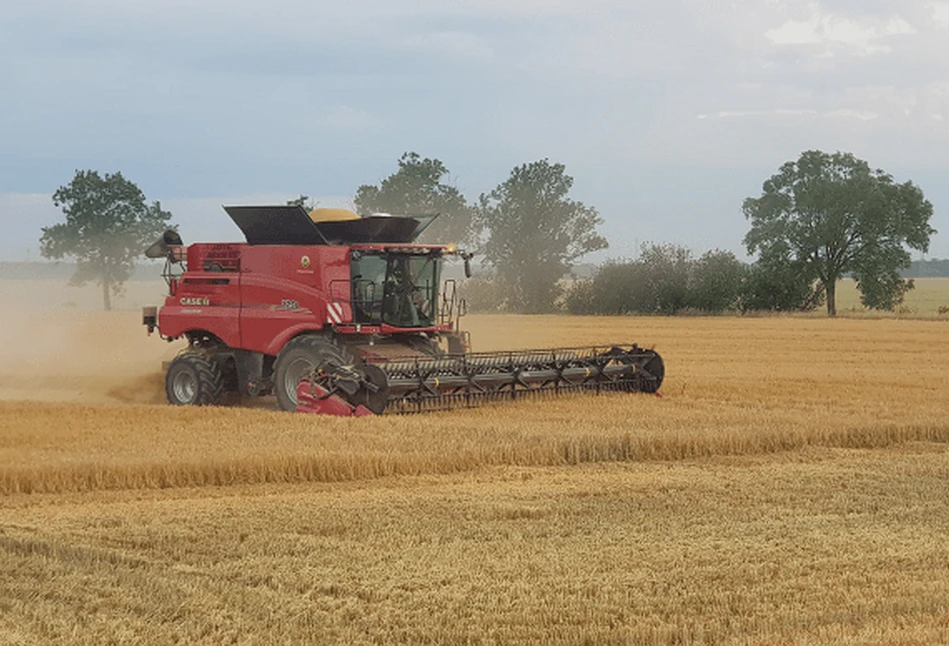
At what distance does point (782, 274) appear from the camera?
4431cm

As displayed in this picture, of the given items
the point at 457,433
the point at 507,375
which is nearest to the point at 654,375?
the point at 507,375

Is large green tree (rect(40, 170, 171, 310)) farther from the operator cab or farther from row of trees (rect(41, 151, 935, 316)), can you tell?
the operator cab

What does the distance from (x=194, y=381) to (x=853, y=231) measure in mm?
35284

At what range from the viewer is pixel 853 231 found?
45.0 metres

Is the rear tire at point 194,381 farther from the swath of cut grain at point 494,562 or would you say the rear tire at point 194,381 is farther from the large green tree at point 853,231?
the large green tree at point 853,231

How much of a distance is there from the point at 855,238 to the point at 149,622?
42852mm

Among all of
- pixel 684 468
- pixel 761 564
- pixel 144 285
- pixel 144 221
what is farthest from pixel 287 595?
pixel 144 285

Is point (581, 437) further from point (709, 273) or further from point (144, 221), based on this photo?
point (144, 221)

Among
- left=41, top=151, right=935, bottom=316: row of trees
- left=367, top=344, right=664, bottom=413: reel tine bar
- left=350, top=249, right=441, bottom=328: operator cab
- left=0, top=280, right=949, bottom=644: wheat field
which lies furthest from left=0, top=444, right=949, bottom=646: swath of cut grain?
left=41, top=151, right=935, bottom=316: row of trees

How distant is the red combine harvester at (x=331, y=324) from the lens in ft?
44.6

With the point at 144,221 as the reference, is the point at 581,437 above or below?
below

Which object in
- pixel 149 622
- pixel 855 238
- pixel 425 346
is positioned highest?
pixel 855 238

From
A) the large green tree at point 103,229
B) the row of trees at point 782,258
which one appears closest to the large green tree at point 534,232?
the row of trees at point 782,258

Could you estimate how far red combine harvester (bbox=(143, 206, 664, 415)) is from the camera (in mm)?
13594
